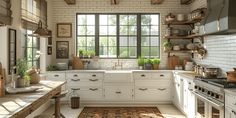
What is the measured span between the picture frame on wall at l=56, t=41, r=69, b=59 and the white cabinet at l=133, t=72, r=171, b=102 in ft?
7.08

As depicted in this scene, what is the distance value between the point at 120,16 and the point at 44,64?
8.59ft

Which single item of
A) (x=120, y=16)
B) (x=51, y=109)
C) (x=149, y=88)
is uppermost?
(x=120, y=16)

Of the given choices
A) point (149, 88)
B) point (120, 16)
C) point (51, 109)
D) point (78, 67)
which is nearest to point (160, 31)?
point (120, 16)

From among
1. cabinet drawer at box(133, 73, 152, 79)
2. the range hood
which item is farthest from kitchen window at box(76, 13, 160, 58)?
the range hood

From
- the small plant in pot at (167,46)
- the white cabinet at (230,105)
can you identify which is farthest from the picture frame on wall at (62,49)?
the white cabinet at (230,105)

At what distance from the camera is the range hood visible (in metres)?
4.06

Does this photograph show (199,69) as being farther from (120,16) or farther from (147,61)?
(120,16)

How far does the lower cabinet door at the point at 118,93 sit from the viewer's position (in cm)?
769

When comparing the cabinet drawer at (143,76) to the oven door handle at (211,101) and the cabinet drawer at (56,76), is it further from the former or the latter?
the oven door handle at (211,101)

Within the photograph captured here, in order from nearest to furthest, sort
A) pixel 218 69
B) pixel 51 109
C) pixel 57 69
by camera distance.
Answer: pixel 218 69 < pixel 51 109 < pixel 57 69

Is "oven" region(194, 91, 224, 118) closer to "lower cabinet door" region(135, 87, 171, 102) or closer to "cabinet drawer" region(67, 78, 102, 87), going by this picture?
"lower cabinet door" region(135, 87, 171, 102)

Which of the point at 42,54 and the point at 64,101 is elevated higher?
the point at 42,54

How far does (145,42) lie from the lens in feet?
28.3

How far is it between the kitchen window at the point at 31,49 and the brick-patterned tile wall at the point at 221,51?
12.9 feet
